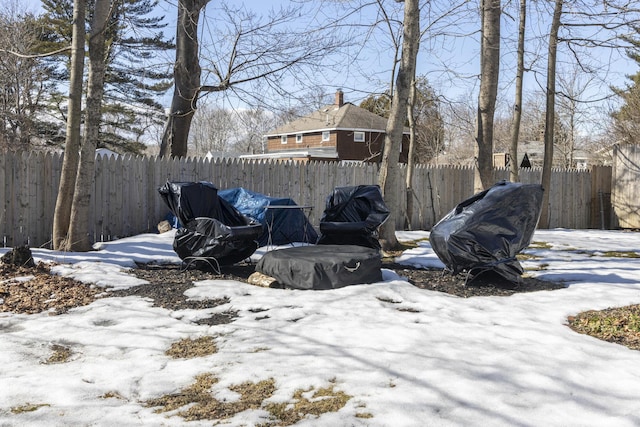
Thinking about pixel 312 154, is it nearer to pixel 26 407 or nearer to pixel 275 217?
pixel 275 217

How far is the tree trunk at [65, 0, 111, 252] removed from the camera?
8258 millimetres

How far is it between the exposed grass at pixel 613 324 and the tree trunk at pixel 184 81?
33.8 ft

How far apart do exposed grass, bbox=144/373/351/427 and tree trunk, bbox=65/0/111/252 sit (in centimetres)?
586

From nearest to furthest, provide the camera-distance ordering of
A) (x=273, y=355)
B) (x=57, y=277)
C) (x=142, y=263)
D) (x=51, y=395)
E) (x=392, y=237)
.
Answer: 1. (x=51, y=395)
2. (x=273, y=355)
3. (x=57, y=277)
4. (x=142, y=263)
5. (x=392, y=237)

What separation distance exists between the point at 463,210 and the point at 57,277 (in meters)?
5.27

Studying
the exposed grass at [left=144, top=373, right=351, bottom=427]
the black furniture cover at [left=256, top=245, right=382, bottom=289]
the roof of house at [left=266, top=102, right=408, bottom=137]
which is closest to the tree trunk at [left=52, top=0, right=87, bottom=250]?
the black furniture cover at [left=256, top=245, right=382, bottom=289]

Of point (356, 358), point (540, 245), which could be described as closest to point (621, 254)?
point (540, 245)

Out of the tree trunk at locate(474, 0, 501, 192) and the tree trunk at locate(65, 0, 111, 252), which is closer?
the tree trunk at locate(65, 0, 111, 252)

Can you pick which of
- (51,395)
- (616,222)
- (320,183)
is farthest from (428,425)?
(616,222)

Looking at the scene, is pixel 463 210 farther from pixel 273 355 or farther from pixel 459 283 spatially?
pixel 273 355

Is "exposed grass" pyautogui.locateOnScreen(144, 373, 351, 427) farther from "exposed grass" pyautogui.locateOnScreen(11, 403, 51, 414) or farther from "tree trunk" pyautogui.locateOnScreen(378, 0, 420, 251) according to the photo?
"tree trunk" pyautogui.locateOnScreen(378, 0, 420, 251)

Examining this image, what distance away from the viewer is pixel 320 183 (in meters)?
12.9

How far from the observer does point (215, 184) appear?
1166 cm

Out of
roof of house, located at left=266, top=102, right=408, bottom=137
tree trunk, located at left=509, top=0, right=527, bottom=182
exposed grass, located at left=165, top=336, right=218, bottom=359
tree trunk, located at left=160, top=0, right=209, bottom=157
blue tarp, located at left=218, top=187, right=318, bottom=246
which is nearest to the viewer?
exposed grass, located at left=165, top=336, right=218, bottom=359
